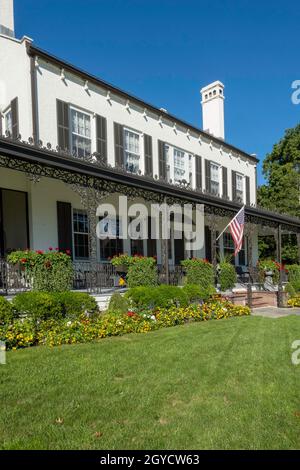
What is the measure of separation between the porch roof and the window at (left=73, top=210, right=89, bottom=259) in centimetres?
253

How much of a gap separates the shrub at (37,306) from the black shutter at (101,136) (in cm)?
700

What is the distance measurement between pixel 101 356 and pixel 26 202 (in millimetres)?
6588

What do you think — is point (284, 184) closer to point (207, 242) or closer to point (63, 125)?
point (207, 242)

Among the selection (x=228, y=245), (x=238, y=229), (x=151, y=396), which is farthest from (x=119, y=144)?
(x=151, y=396)

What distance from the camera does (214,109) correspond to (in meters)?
21.8

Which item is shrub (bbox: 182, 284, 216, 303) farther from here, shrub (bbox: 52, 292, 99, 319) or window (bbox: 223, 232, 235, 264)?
window (bbox: 223, 232, 235, 264)

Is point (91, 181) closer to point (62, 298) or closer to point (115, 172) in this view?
point (115, 172)

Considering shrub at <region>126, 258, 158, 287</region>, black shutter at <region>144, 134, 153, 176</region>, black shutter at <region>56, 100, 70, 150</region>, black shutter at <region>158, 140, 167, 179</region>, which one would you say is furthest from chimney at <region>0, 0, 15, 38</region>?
shrub at <region>126, 258, 158, 287</region>

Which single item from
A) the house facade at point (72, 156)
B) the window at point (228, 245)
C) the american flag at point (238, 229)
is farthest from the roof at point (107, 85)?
the american flag at point (238, 229)

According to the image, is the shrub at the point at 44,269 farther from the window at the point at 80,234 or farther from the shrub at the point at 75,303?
the window at the point at 80,234

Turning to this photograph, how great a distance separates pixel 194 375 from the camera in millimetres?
4629

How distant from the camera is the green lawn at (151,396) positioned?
9.87ft

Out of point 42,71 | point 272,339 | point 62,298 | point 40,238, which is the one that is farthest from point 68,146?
point 272,339
